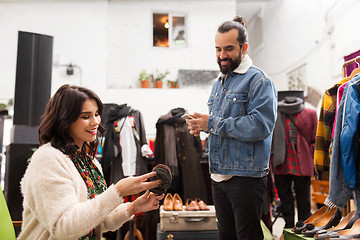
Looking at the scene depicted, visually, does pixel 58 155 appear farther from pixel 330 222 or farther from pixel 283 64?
pixel 283 64

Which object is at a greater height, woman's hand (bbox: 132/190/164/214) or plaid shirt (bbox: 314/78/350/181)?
plaid shirt (bbox: 314/78/350/181)

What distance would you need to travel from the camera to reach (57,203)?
1.15 meters

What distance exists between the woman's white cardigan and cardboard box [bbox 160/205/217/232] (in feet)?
5.30

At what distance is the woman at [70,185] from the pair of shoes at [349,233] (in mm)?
930

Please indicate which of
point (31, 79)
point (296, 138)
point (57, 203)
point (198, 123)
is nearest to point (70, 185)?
Answer: point (57, 203)

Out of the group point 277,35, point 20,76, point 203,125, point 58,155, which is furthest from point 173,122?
point 277,35

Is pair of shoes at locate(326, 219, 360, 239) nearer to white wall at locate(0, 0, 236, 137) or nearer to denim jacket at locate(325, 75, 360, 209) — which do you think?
denim jacket at locate(325, 75, 360, 209)

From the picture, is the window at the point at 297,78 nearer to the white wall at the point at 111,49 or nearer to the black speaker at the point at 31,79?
the white wall at the point at 111,49

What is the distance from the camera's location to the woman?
115cm

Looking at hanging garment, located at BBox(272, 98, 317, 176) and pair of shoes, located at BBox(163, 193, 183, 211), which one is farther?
hanging garment, located at BBox(272, 98, 317, 176)

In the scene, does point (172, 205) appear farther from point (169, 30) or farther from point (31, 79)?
point (169, 30)

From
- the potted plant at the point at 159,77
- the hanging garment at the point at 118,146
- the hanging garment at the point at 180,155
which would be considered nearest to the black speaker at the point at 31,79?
the hanging garment at the point at 118,146

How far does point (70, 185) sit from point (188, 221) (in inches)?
67.9

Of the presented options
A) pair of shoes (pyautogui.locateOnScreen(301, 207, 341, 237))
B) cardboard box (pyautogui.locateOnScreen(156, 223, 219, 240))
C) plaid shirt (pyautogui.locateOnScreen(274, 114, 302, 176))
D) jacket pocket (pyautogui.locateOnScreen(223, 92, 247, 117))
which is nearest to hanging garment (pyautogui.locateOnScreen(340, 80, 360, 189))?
pair of shoes (pyautogui.locateOnScreen(301, 207, 341, 237))
